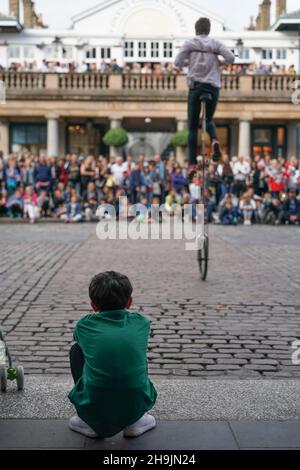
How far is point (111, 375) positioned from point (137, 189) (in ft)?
61.2

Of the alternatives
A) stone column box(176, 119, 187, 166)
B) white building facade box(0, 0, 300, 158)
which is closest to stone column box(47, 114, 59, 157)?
stone column box(176, 119, 187, 166)

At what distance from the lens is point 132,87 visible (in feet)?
112

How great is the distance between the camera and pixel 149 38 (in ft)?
138

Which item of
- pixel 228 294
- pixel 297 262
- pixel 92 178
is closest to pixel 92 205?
pixel 92 178

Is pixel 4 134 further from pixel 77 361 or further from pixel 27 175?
pixel 77 361

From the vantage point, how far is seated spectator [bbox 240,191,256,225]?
21.0 m

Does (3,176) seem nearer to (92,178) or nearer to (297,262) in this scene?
(92,178)

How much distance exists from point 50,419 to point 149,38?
40.5 metres

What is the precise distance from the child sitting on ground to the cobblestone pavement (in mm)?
1389

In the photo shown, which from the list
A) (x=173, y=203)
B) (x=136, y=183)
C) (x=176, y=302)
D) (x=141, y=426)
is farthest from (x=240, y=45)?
(x=141, y=426)

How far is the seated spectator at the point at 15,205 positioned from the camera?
21.8m

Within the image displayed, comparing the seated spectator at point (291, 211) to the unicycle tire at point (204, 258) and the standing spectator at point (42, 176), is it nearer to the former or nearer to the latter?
the standing spectator at point (42, 176)

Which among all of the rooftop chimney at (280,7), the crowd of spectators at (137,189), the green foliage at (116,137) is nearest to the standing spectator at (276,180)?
the crowd of spectators at (137,189)

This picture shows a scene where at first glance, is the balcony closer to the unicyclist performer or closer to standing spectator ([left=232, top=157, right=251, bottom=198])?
standing spectator ([left=232, top=157, right=251, bottom=198])
